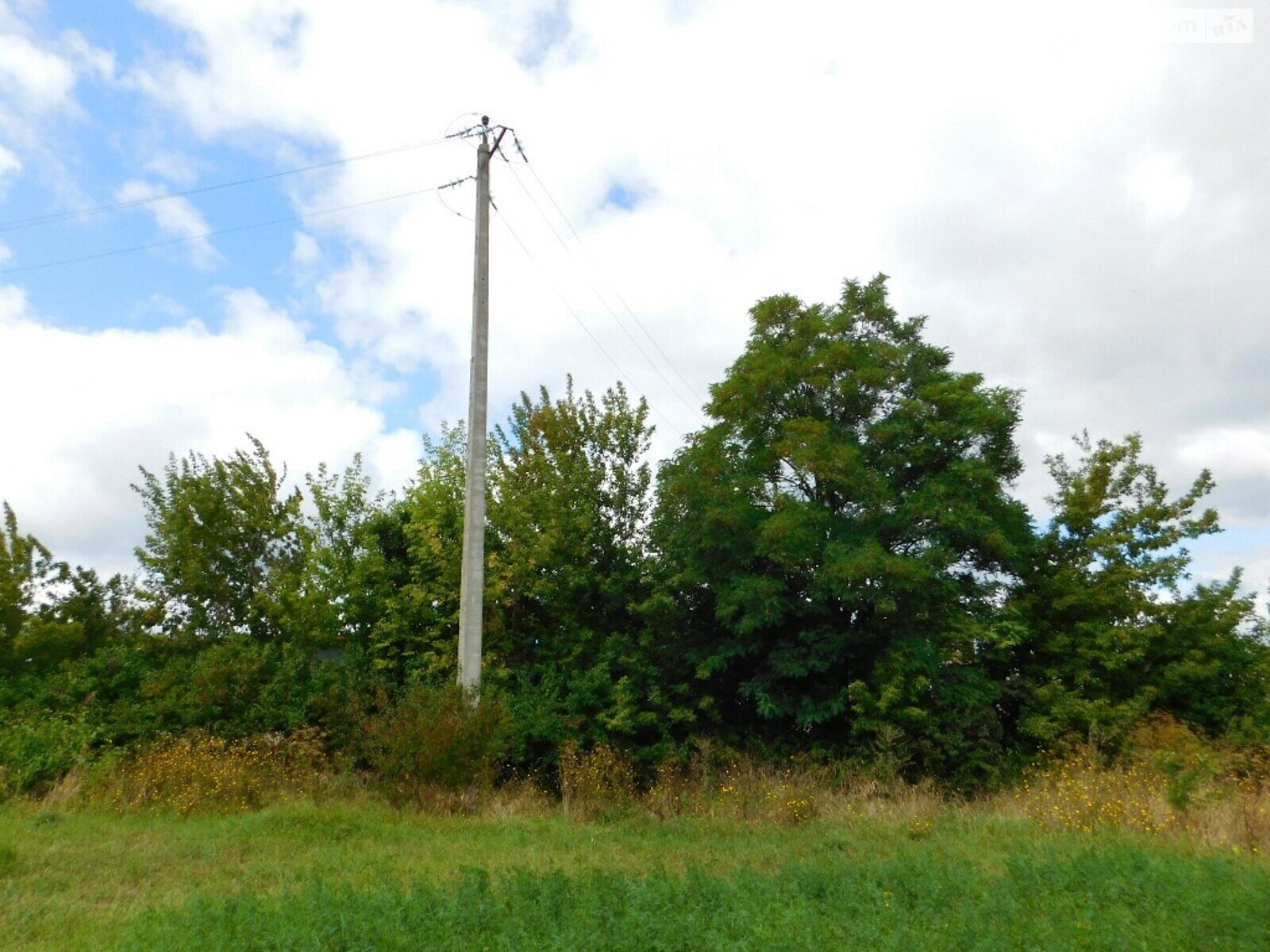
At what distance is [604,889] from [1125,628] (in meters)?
15.6

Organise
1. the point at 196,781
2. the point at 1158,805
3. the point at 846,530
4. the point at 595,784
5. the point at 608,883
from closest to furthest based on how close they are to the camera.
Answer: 1. the point at 608,883
2. the point at 1158,805
3. the point at 196,781
4. the point at 595,784
5. the point at 846,530

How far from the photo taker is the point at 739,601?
1711 centimetres

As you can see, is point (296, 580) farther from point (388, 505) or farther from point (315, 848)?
point (315, 848)

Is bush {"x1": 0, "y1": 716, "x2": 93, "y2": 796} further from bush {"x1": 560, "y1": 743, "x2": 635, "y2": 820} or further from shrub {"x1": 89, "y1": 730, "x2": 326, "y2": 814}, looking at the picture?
bush {"x1": 560, "y1": 743, "x2": 635, "y2": 820}

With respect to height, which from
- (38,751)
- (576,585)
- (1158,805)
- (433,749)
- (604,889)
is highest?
(576,585)

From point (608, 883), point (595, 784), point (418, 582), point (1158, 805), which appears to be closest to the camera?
point (608, 883)

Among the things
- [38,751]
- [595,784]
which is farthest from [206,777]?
[595,784]

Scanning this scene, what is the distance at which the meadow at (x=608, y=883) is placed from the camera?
6285mm

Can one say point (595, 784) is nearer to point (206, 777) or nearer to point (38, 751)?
point (206, 777)

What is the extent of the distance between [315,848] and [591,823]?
3.91 m

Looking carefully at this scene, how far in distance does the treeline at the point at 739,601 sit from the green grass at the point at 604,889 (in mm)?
4860

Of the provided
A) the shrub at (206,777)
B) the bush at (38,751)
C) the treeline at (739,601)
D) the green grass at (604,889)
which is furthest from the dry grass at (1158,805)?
the bush at (38,751)

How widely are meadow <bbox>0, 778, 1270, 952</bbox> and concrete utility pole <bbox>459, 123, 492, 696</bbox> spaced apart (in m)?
2.84

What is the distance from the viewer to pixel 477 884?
7.52 metres
